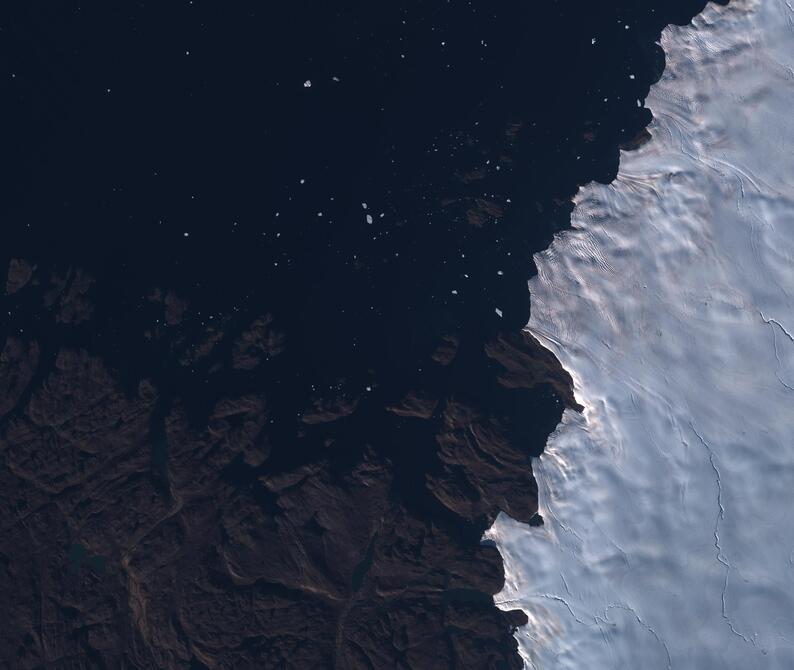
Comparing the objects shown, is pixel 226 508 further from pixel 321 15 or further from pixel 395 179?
pixel 321 15

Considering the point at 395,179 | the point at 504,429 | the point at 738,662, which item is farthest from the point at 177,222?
the point at 738,662

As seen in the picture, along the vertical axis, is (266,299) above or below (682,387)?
above

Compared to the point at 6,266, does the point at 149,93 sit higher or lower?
higher

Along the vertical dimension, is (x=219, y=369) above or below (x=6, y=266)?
below

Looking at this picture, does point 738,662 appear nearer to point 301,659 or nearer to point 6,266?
point 301,659

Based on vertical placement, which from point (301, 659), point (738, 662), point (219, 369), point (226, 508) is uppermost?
point (219, 369)

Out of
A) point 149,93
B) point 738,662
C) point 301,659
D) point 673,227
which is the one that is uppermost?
point 149,93

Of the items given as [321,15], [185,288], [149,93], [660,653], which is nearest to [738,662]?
[660,653]
